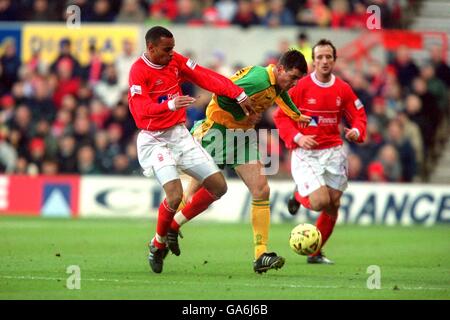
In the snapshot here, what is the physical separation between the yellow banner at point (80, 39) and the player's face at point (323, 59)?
35.1ft

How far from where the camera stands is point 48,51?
23.7 meters

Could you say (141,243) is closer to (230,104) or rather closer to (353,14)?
(230,104)

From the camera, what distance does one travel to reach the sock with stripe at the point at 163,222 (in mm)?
11453

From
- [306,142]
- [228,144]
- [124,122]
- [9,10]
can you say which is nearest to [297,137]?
[306,142]

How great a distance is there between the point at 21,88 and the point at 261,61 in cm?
517

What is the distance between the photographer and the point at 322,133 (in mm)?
13266

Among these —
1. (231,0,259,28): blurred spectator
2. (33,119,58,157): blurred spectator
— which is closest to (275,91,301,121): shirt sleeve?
(33,119,58,157): blurred spectator

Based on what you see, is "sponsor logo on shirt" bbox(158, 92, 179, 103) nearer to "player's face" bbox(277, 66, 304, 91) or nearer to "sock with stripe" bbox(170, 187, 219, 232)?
"player's face" bbox(277, 66, 304, 91)

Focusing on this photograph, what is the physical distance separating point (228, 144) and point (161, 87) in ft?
3.78

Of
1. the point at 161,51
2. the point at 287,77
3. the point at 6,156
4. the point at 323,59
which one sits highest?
the point at 161,51

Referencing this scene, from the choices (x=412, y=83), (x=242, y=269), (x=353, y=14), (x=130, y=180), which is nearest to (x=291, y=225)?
(x=130, y=180)

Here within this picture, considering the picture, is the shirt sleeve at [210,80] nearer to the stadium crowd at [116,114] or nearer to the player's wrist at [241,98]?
the player's wrist at [241,98]

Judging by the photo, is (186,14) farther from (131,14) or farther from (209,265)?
(209,265)

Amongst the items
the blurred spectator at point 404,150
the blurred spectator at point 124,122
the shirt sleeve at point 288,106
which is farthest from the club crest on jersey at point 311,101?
the blurred spectator at point 124,122
